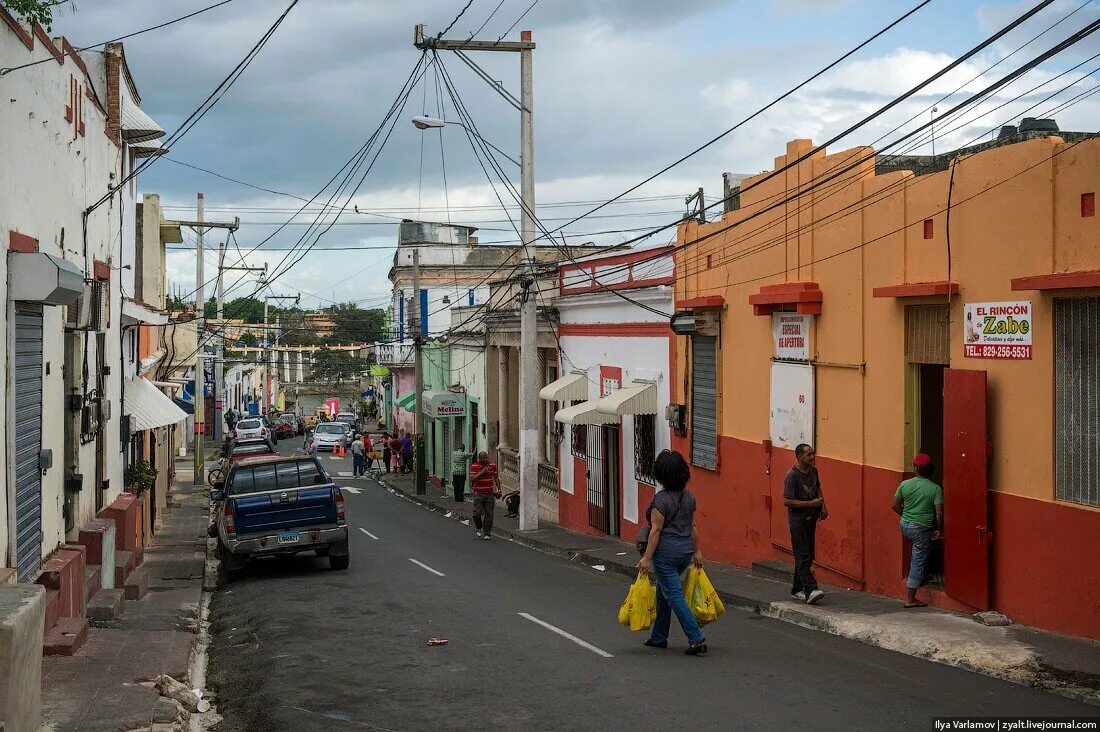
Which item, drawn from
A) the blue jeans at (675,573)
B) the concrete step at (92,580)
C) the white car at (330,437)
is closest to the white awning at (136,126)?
the concrete step at (92,580)

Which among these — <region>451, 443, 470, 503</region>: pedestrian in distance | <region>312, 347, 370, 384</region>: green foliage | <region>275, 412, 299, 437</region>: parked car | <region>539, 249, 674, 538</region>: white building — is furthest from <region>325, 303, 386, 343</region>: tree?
<region>539, 249, 674, 538</region>: white building

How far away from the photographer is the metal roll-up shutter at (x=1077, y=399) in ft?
31.2

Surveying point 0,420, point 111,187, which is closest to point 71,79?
point 111,187

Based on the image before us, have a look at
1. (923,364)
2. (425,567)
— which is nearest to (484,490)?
(425,567)

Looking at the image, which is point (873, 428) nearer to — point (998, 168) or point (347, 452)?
point (998, 168)

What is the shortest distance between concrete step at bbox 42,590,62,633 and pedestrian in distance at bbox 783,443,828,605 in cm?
722

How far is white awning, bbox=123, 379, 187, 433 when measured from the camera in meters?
19.4

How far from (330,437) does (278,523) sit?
1853 inches

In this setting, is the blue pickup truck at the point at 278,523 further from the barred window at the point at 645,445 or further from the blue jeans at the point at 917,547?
the blue jeans at the point at 917,547

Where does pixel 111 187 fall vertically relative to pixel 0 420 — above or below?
above

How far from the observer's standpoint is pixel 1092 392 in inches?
375

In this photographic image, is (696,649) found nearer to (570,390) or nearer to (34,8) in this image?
(34,8)

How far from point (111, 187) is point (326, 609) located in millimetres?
7429

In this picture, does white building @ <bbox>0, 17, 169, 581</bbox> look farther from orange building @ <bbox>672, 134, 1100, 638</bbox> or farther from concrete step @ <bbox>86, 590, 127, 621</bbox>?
orange building @ <bbox>672, 134, 1100, 638</bbox>
